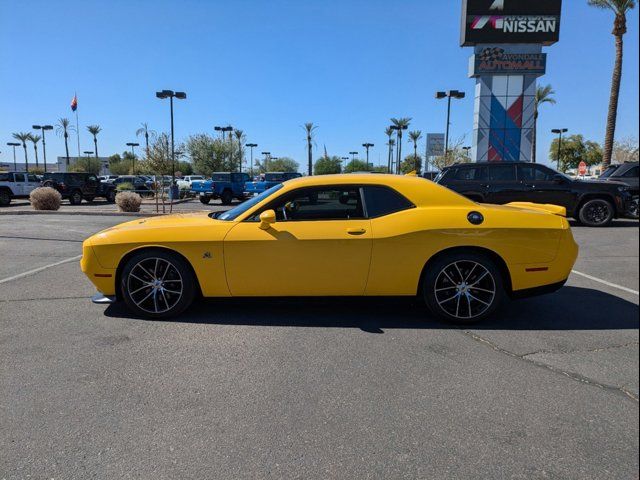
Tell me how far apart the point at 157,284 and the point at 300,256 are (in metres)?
1.51

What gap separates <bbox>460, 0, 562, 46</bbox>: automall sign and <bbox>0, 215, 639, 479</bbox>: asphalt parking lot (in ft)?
58.4

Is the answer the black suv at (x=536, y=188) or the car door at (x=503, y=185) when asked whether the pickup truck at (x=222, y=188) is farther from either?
the car door at (x=503, y=185)

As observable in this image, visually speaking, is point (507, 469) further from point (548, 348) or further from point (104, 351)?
point (104, 351)

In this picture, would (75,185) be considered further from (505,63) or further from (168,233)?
(168,233)

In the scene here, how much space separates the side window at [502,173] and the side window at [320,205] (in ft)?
29.3

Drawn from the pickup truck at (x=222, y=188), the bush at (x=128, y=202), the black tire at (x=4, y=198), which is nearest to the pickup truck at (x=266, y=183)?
the pickup truck at (x=222, y=188)

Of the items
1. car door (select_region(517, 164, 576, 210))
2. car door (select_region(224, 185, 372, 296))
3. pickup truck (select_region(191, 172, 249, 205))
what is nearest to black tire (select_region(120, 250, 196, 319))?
car door (select_region(224, 185, 372, 296))

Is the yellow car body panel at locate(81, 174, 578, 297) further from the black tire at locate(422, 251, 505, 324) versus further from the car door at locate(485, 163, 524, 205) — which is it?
the car door at locate(485, 163, 524, 205)

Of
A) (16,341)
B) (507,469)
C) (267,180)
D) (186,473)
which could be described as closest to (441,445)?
(507,469)

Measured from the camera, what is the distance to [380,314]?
487cm

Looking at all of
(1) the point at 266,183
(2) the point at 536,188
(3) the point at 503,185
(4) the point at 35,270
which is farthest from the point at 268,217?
(1) the point at 266,183

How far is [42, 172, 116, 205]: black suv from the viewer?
24438 mm

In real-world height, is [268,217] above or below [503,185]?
below

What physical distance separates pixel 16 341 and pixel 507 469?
4.10 meters
